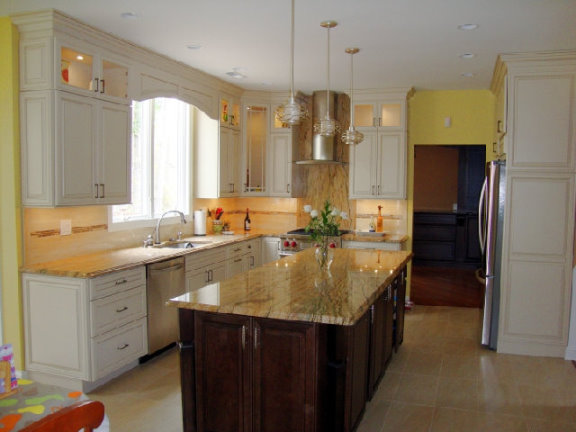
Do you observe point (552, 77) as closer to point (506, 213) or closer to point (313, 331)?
point (506, 213)

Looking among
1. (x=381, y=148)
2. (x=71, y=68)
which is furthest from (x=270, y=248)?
(x=71, y=68)

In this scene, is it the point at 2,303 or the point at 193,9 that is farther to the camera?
the point at 2,303

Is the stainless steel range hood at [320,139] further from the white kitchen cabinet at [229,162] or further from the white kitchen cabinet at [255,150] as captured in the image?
the white kitchen cabinet at [229,162]

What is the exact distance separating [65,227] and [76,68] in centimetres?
126

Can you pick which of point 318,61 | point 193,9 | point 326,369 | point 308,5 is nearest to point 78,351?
point 326,369

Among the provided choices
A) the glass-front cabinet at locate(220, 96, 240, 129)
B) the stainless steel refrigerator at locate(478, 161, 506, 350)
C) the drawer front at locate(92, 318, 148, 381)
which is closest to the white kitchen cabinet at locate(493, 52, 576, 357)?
the stainless steel refrigerator at locate(478, 161, 506, 350)

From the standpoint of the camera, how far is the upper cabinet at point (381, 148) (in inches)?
234

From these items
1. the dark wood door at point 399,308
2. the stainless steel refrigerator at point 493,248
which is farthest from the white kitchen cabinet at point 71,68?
the stainless steel refrigerator at point 493,248

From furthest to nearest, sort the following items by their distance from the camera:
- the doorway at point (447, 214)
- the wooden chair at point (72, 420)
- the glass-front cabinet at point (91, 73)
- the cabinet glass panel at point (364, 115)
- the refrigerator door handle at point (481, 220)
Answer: the doorway at point (447, 214)
the cabinet glass panel at point (364, 115)
the refrigerator door handle at point (481, 220)
the glass-front cabinet at point (91, 73)
the wooden chair at point (72, 420)

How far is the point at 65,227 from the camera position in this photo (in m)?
3.97

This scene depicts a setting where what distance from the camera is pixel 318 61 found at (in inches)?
184

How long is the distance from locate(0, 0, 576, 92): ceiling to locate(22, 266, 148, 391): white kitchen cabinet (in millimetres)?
1871

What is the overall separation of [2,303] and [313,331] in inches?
99.1

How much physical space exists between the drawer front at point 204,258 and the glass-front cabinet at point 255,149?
134 centimetres
